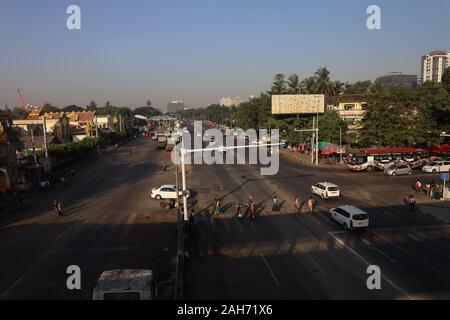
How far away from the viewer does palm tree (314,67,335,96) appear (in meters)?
109

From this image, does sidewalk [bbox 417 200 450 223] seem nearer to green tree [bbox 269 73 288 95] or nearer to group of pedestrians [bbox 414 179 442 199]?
group of pedestrians [bbox 414 179 442 199]

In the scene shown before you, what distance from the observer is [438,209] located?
97.3ft

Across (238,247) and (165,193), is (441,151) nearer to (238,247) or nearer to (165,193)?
(165,193)

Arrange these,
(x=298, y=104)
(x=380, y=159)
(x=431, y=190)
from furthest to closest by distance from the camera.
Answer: (x=298, y=104), (x=380, y=159), (x=431, y=190)

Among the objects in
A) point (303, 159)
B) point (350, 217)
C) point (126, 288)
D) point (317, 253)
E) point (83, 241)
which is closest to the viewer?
point (126, 288)

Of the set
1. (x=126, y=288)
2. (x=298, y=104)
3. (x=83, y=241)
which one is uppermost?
(x=298, y=104)

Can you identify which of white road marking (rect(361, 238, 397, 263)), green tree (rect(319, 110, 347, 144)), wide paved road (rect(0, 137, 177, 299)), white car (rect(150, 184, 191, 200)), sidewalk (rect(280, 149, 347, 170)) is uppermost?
green tree (rect(319, 110, 347, 144))

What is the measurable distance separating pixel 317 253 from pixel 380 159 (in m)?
34.3

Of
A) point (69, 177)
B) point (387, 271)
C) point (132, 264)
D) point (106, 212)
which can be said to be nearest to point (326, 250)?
point (387, 271)

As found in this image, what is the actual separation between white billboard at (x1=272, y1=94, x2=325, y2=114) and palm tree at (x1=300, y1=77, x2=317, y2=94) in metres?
16.6

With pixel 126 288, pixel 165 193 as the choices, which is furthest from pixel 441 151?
pixel 126 288

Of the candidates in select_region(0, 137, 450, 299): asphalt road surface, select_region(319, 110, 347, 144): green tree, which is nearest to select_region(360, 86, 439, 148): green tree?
select_region(319, 110, 347, 144): green tree

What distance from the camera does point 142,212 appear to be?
30.5m
